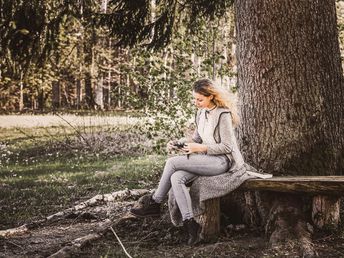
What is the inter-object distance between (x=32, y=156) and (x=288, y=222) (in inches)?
374

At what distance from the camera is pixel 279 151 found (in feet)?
16.3

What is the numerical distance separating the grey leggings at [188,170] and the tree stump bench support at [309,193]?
9.4 inches

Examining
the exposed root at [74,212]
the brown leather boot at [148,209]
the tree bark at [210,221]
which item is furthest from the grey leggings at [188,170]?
the exposed root at [74,212]

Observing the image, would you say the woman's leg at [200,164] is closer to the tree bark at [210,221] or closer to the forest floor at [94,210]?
the tree bark at [210,221]

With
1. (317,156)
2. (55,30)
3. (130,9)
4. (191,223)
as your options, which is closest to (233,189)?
(191,223)

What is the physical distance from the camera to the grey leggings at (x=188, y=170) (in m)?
4.82

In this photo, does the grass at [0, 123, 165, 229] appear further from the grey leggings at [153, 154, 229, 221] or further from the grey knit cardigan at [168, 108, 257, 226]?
the grey knit cardigan at [168, 108, 257, 226]

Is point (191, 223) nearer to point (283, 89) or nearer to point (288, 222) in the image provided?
point (288, 222)

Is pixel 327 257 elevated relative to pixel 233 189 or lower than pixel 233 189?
lower

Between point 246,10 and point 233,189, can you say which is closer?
point 233,189

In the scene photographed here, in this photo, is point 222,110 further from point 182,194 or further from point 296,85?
point 182,194

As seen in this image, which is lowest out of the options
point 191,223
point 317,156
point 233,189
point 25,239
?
point 25,239

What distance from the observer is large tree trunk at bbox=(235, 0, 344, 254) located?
489 cm

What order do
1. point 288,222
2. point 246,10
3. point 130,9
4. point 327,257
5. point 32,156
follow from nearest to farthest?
point 327,257
point 288,222
point 246,10
point 130,9
point 32,156
